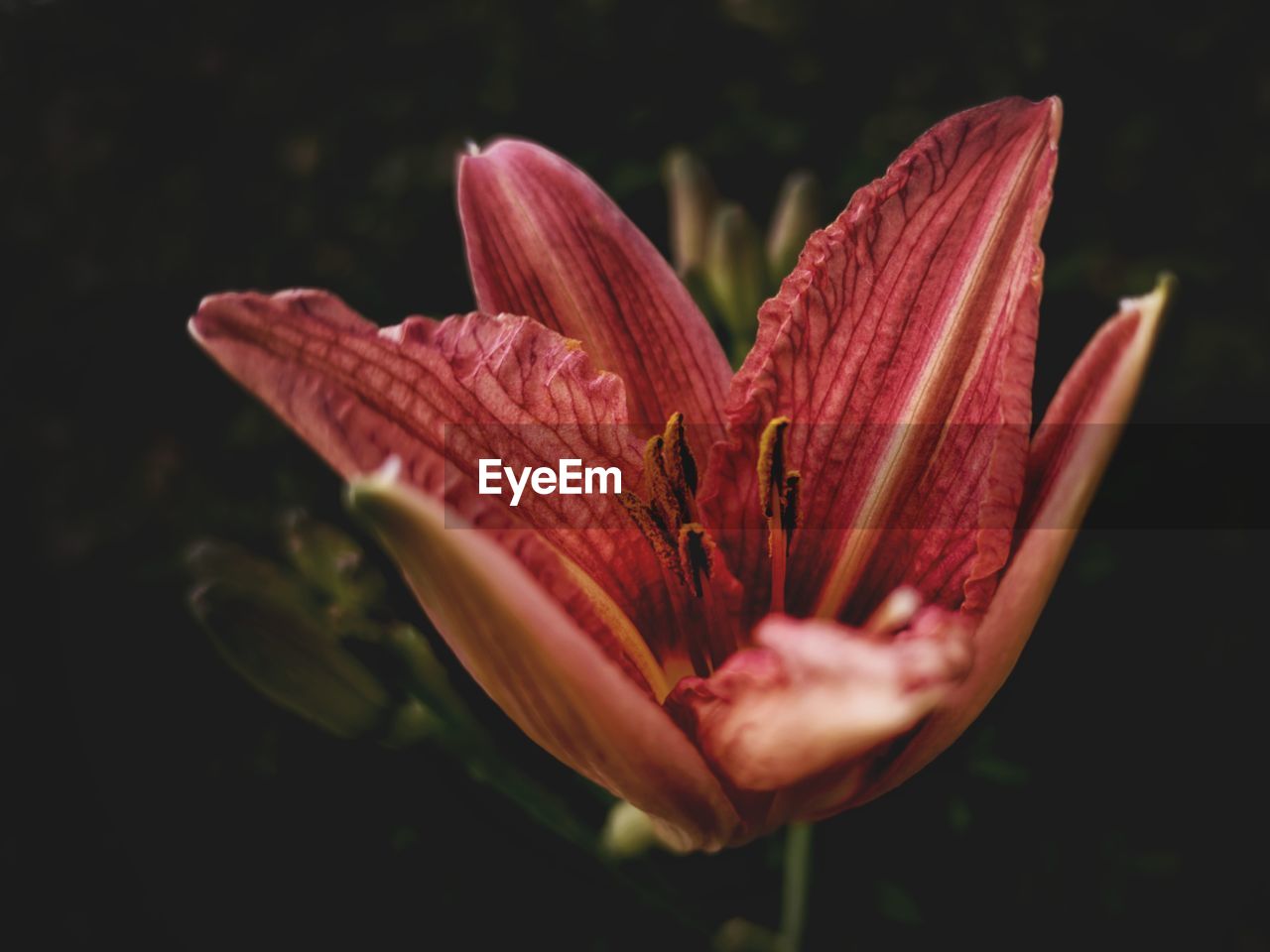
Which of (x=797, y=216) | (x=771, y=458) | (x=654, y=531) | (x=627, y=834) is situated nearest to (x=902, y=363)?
(x=771, y=458)

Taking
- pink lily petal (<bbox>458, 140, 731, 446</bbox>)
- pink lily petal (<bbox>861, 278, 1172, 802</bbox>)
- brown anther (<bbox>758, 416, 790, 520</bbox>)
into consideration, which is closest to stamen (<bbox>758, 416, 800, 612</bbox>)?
brown anther (<bbox>758, 416, 790, 520</bbox>)

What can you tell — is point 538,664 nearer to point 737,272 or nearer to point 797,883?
point 797,883

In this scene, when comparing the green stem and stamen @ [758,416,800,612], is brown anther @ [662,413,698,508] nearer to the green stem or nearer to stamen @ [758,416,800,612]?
stamen @ [758,416,800,612]

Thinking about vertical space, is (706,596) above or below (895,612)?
below

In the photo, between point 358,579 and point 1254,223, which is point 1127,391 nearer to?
point 358,579

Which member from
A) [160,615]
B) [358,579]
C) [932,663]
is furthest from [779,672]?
[160,615]
